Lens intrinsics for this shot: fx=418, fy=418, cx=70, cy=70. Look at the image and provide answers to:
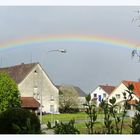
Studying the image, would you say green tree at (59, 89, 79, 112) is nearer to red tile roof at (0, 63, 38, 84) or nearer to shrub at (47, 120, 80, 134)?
red tile roof at (0, 63, 38, 84)

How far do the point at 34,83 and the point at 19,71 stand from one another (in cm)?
237

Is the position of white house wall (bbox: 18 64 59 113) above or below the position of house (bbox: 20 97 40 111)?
above

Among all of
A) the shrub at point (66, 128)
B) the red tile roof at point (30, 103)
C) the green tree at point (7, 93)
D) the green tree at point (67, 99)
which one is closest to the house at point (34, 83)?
the green tree at point (67, 99)

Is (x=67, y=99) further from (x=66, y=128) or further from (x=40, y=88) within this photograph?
(x=66, y=128)

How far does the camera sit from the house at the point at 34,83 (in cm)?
5034

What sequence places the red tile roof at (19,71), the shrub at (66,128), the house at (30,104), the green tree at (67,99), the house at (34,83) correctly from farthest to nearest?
1. the green tree at (67,99)
2. the red tile roof at (19,71)
3. the house at (34,83)
4. the house at (30,104)
5. the shrub at (66,128)

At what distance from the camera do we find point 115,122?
420cm

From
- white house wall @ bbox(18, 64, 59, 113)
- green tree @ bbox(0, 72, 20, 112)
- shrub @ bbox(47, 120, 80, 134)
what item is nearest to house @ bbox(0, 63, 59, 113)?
white house wall @ bbox(18, 64, 59, 113)

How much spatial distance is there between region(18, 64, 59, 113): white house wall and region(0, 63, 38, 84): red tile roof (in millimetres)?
498

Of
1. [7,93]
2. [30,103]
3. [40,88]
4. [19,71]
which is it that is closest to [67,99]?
[40,88]

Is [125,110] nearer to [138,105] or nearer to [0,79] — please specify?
[138,105]

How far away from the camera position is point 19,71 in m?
51.7

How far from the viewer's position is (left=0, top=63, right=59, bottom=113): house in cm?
5034

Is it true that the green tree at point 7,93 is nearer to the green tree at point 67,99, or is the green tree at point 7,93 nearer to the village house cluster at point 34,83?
the village house cluster at point 34,83
